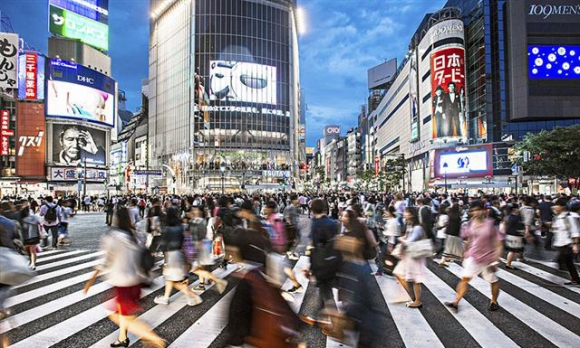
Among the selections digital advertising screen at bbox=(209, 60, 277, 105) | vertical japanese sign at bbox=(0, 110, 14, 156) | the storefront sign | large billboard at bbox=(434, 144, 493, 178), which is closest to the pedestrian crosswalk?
large billboard at bbox=(434, 144, 493, 178)

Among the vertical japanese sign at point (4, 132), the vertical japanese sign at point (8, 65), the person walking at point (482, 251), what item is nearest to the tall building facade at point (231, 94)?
the vertical japanese sign at point (4, 132)

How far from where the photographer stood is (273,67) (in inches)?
3113

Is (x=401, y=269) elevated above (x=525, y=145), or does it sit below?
below

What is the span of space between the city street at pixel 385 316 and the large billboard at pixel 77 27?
76243 mm

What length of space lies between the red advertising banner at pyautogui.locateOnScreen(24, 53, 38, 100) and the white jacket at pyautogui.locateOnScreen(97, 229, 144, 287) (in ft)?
211

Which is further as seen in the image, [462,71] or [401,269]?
[462,71]

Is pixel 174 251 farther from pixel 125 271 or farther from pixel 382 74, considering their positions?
pixel 382 74

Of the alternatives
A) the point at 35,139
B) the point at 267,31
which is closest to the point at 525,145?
the point at 267,31

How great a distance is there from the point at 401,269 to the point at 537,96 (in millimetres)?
58416

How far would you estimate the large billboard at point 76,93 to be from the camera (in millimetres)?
61219

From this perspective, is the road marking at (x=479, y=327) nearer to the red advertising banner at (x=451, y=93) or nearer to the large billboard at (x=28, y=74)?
the red advertising banner at (x=451, y=93)

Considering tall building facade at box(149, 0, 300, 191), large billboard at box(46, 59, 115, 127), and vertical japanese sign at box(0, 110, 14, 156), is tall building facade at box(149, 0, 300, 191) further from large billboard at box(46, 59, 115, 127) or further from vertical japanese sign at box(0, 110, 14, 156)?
vertical japanese sign at box(0, 110, 14, 156)

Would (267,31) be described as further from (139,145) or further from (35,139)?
(139,145)

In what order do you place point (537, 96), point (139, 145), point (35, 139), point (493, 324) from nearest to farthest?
point (493, 324)
point (537, 96)
point (35, 139)
point (139, 145)
